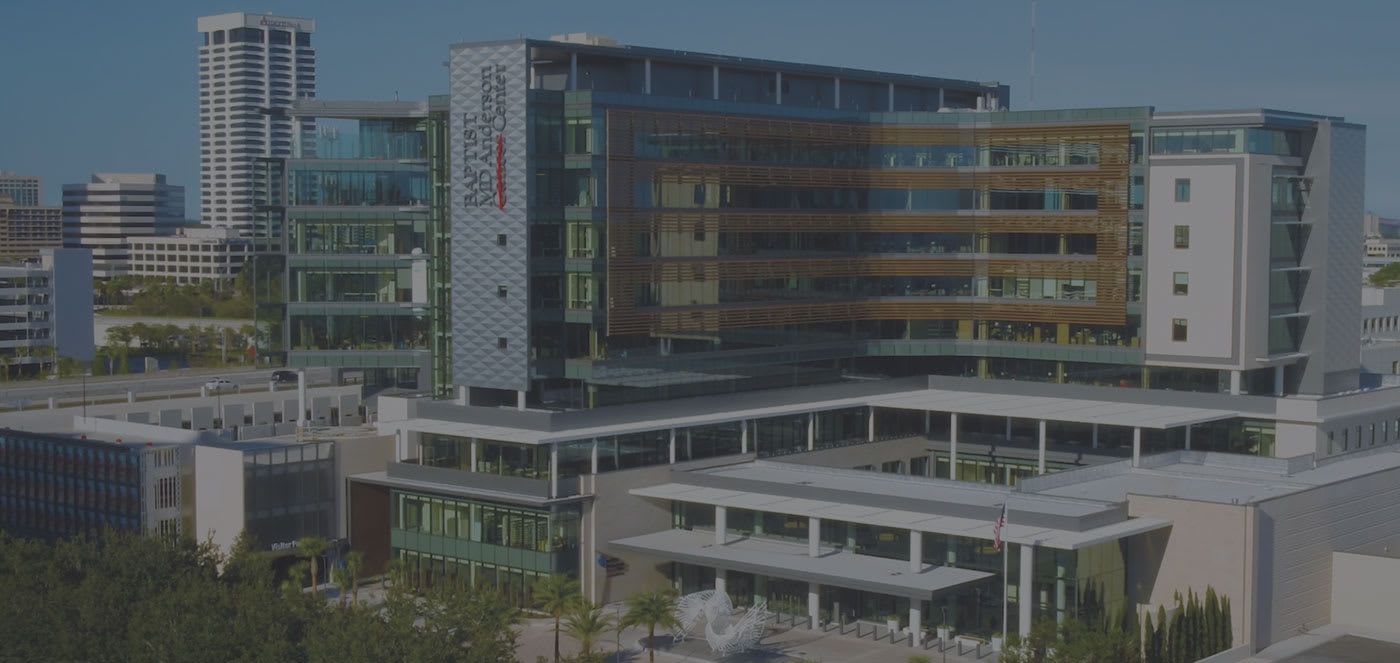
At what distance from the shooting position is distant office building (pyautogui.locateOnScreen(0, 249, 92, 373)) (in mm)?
184750

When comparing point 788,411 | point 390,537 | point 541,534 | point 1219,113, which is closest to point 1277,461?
point 1219,113

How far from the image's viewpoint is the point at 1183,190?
8494 centimetres

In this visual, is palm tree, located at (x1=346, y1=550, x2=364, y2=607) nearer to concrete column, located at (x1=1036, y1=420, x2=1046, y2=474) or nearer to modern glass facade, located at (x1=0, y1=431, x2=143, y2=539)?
modern glass facade, located at (x1=0, y1=431, x2=143, y2=539)

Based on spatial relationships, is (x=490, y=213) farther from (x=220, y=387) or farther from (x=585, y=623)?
(x=220, y=387)

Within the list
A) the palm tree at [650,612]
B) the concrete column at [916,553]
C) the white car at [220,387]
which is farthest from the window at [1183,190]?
the white car at [220,387]

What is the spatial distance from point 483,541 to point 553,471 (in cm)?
501

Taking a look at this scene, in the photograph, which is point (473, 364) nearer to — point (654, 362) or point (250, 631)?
point (654, 362)

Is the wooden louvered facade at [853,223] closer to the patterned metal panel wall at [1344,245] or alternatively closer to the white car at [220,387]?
the patterned metal panel wall at [1344,245]

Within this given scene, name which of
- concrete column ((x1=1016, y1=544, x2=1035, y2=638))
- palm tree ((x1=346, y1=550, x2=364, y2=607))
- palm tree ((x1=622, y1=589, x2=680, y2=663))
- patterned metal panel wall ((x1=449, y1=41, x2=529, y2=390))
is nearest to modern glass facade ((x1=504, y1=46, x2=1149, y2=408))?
patterned metal panel wall ((x1=449, y1=41, x2=529, y2=390))

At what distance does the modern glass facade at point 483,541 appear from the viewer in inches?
2908

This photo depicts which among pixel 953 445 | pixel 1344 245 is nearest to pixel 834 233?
pixel 953 445

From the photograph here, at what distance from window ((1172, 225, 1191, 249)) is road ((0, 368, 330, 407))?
6286 cm

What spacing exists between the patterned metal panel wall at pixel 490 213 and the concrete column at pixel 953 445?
25044 mm

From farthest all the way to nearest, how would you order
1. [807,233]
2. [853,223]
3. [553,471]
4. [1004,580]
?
[853,223]
[807,233]
[553,471]
[1004,580]
